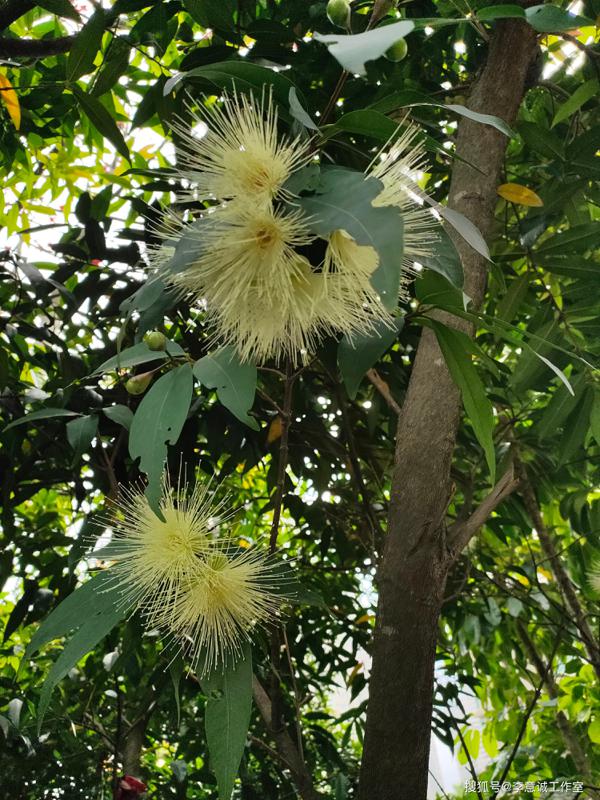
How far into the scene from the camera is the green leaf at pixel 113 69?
3.45 feet

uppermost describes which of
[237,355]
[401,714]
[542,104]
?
[542,104]

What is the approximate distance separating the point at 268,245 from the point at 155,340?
206 mm

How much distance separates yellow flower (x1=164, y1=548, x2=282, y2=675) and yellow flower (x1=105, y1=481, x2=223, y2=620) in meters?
0.01

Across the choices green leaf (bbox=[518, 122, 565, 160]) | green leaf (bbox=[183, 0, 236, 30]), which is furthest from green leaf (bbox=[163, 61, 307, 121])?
green leaf (bbox=[518, 122, 565, 160])

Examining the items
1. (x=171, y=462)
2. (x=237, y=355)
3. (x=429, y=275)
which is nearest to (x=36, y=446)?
(x=171, y=462)

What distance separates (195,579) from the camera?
2.56 feet

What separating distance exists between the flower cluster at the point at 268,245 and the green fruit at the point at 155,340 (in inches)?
3.8

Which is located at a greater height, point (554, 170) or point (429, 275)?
point (554, 170)

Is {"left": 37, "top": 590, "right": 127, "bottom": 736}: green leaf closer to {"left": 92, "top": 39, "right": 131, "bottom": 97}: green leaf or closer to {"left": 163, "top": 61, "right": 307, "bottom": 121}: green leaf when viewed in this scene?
{"left": 163, "top": 61, "right": 307, "bottom": 121}: green leaf

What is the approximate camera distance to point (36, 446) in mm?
1191

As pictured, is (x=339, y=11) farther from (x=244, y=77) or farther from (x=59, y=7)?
(x=59, y=7)

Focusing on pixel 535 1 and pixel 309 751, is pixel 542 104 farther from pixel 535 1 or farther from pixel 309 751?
pixel 309 751

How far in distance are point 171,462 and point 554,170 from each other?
67cm

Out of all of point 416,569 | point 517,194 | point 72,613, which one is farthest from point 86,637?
point 517,194
